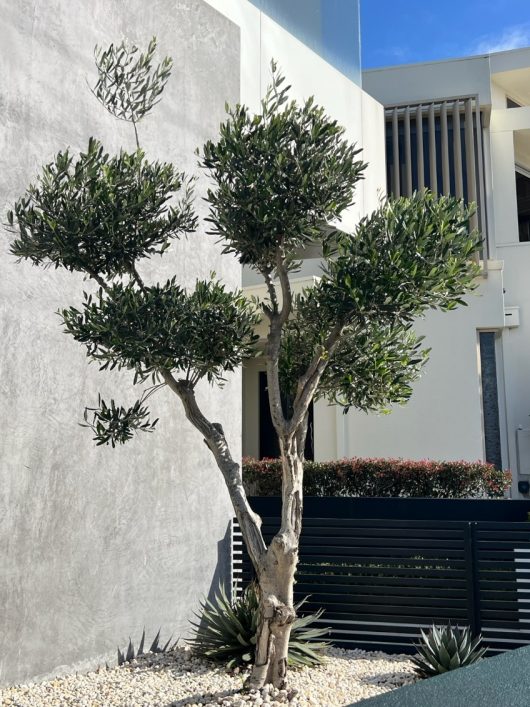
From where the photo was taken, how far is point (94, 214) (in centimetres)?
459

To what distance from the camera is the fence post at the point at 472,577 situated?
6078 mm

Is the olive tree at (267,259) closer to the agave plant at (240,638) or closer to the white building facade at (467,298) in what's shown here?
the agave plant at (240,638)

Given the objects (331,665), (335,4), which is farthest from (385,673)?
(335,4)

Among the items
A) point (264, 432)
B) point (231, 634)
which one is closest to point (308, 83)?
point (231, 634)

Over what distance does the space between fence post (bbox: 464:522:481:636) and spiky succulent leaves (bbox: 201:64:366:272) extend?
3.18 metres

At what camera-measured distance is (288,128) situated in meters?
4.52

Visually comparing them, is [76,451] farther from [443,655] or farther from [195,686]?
[443,655]

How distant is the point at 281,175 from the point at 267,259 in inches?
23.5

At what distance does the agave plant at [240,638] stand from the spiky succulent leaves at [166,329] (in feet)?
6.80

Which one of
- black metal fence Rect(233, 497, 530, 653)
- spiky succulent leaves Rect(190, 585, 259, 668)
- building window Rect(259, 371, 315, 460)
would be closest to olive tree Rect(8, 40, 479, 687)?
spiky succulent leaves Rect(190, 585, 259, 668)

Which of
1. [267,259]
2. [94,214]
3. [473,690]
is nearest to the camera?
[473,690]

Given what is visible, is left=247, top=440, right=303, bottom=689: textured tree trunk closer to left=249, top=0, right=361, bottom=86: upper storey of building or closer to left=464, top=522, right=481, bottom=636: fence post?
left=464, top=522, right=481, bottom=636: fence post

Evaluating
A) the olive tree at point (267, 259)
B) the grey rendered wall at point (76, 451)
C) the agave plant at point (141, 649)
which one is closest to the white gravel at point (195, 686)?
the agave plant at point (141, 649)

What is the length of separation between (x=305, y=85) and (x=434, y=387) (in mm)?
7191
